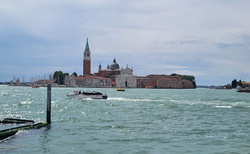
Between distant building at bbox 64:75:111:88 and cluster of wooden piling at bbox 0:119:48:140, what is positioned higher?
distant building at bbox 64:75:111:88

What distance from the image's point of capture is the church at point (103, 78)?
169 m

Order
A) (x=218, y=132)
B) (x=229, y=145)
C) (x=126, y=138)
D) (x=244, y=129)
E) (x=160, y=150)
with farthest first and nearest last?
(x=244, y=129)
(x=218, y=132)
(x=126, y=138)
(x=229, y=145)
(x=160, y=150)

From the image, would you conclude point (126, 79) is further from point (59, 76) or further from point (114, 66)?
point (59, 76)

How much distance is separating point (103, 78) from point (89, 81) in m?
8.54

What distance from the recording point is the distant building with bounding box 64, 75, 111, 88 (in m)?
167

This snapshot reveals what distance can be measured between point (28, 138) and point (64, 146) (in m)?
2.24

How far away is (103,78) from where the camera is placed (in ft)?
566

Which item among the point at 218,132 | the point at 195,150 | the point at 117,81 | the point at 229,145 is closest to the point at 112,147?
the point at 195,150

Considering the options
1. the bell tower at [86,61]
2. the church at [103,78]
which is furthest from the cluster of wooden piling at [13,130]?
the bell tower at [86,61]

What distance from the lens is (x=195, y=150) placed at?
→ 12891 mm

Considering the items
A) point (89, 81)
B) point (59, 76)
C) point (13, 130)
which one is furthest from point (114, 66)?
point (13, 130)

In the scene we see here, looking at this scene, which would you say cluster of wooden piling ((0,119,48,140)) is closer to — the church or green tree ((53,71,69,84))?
the church

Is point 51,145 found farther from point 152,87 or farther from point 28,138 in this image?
point 152,87

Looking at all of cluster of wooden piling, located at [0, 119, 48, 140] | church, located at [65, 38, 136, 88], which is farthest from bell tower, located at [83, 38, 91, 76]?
cluster of wooden piling, located at [0, 119, 48, 140]
